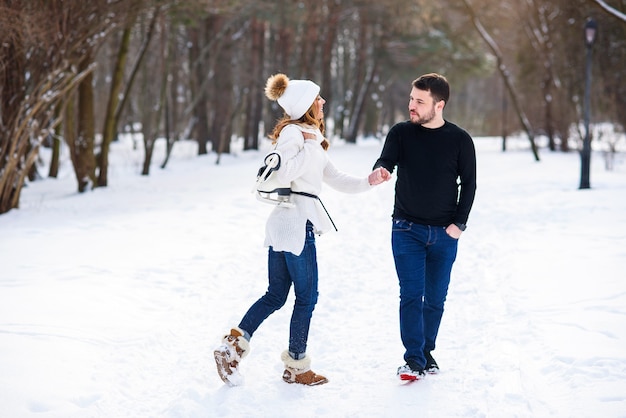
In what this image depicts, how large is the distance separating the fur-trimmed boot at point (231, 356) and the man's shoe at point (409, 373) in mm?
988

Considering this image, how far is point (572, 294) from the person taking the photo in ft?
19.9

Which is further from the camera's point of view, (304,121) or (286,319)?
(286,319)

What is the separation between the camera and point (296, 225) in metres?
3.97

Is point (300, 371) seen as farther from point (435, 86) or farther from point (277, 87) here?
point (435, 86)

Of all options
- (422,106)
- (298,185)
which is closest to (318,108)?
(298,185)

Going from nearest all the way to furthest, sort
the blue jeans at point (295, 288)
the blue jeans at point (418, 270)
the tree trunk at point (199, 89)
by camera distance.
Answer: the blue jeans at point (295, 288) < the blue jeans at point (418, 270) < the tree trunk at point (199, 89)

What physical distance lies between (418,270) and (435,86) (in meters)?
1.15

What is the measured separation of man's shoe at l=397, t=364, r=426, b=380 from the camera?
418 centimetres

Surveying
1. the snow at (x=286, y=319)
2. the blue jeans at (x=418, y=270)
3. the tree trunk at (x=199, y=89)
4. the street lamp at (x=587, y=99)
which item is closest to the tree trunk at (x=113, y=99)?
the snow at (x=286, y=319)

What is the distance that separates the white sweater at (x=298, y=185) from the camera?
392cm

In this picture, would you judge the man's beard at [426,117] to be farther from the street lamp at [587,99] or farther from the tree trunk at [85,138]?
the tree trunk at [85,138]

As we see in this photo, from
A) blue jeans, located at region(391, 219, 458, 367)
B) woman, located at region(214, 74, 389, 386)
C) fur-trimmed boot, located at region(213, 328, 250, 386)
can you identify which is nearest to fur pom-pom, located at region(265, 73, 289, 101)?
woman, located at region(214, 74, 389, 386)

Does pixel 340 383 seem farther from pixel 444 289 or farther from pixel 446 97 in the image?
pixel 446 97

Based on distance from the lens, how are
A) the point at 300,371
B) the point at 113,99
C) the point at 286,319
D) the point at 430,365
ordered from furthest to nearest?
the point at 113,99
the point at 286,319
the point at 430,365
the point at 300,371
